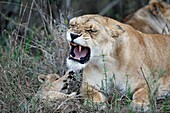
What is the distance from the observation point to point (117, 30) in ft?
15.2

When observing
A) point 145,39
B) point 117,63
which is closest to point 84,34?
point 117,63

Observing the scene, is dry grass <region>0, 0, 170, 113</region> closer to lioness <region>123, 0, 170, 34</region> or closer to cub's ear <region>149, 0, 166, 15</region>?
lioness <region>123, 0, 170, 34</region>

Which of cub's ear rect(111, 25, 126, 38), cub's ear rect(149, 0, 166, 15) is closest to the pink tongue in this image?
cub's ear rect(111, 25, 126, 38)

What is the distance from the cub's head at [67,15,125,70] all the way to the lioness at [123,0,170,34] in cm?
266

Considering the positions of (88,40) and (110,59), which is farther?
(110,59)

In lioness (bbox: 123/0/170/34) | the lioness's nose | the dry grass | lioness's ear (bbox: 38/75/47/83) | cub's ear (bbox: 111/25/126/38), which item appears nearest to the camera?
the dry grass

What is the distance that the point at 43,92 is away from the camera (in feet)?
15.4

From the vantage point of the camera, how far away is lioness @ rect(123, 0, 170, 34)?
7301 millimetres

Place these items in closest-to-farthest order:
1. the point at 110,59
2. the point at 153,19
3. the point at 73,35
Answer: the point at 73,35 < the point at 110,59 < the point at 153,19

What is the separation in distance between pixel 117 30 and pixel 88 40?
0.94ft

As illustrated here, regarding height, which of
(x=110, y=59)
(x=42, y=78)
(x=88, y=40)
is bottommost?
(x=42, y=78)

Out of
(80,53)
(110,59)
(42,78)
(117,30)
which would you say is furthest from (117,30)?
(42,78)

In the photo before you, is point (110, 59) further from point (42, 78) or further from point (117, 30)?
point (42, 78)

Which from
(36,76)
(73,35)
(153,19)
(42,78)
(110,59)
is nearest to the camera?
(73,35)
